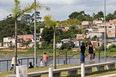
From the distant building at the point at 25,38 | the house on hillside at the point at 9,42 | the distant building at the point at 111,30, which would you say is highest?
the distant building at the point at 111,30

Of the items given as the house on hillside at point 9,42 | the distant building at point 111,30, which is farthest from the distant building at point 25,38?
the distant building at point 111,30

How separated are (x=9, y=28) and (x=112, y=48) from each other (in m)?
61.6

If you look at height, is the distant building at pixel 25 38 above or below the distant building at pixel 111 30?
below

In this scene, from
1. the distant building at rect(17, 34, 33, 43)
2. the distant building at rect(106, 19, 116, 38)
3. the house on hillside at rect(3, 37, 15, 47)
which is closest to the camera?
the distant building at rect(106, 19, 116, 38)

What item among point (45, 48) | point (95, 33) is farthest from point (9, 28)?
point (95, 33)

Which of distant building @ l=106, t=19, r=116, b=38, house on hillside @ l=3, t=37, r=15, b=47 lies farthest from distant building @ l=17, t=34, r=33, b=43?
distant building @ l=106, t=19, r=116, b=38

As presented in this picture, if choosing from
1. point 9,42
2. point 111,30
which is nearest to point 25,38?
point 9,42

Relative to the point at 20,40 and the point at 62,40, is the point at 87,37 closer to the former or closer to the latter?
the point at 62,40

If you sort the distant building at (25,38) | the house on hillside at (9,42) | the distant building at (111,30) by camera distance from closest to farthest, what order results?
1. the distant building at (111,30)
2. the distant building at (25,38)
3. the house on hillside at (9,42)

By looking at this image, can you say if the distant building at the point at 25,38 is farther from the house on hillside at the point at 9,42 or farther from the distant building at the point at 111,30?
the distant building at the point at 111,30

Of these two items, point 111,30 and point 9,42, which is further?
point 9,42

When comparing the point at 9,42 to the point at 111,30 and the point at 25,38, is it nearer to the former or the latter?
the point at 25,38

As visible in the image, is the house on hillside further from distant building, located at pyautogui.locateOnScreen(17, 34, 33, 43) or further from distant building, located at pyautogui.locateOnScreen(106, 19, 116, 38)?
distant building, located at pyautogui.locateOnScreen(106, 19, 116, 38)

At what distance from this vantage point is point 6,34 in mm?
156375
